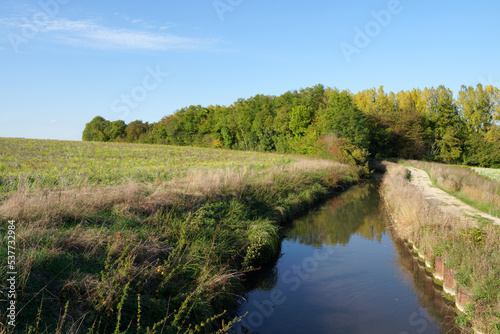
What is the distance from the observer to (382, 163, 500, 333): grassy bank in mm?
5348

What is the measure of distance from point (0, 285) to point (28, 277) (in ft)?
1.05

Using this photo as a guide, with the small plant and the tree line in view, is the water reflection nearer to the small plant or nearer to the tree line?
the small plant

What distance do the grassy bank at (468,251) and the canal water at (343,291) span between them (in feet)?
2.48

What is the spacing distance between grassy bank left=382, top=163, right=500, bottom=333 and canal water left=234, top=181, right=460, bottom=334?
29.7 inches

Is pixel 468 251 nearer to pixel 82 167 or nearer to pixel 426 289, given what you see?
pixel 426 289

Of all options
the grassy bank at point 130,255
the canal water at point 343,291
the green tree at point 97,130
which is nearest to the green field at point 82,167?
the grassy bank at point 130,255

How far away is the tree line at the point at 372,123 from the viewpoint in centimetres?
4206

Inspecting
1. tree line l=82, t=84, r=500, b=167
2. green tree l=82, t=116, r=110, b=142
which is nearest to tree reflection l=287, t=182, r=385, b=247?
tree line l=82, t=84, r=500, b=167

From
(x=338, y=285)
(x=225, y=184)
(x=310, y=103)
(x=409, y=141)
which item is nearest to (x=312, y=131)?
(x=310, y=103)

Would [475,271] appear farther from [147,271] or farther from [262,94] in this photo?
[262,94]

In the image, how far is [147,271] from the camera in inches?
208

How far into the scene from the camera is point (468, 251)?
6.53 metres

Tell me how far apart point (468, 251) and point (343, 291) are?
266 centimetres

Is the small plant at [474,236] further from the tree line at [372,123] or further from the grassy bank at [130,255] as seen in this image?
the tree line at [372,123]
